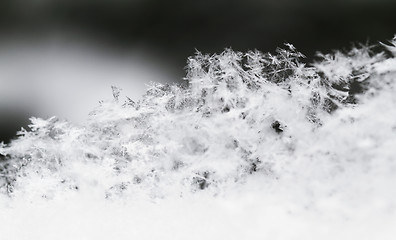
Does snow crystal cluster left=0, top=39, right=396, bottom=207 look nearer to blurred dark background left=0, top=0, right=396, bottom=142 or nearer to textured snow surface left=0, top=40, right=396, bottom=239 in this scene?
textured snow surface left=0, top=40, right=396, bottom=239

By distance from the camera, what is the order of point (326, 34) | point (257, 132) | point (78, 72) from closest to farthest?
point (257, 132) → point (326, 34) → point (78, 72)

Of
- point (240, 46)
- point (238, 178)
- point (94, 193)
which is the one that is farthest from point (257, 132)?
point (240, 46)

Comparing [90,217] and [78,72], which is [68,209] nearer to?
[90,217]

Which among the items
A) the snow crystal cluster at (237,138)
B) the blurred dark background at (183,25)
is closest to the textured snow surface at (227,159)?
the snow crystal cluster at (237,138)

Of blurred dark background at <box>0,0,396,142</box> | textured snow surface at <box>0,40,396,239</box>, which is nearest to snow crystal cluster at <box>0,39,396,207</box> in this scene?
textured snow surface at <box>0,40,396,239</box>

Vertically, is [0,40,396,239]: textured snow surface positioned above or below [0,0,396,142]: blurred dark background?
below

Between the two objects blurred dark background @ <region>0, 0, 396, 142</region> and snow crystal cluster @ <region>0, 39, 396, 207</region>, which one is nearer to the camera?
snow crystal cluster @ <region>0, 39, 396, 207</region>

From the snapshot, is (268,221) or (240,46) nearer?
(268,221)
